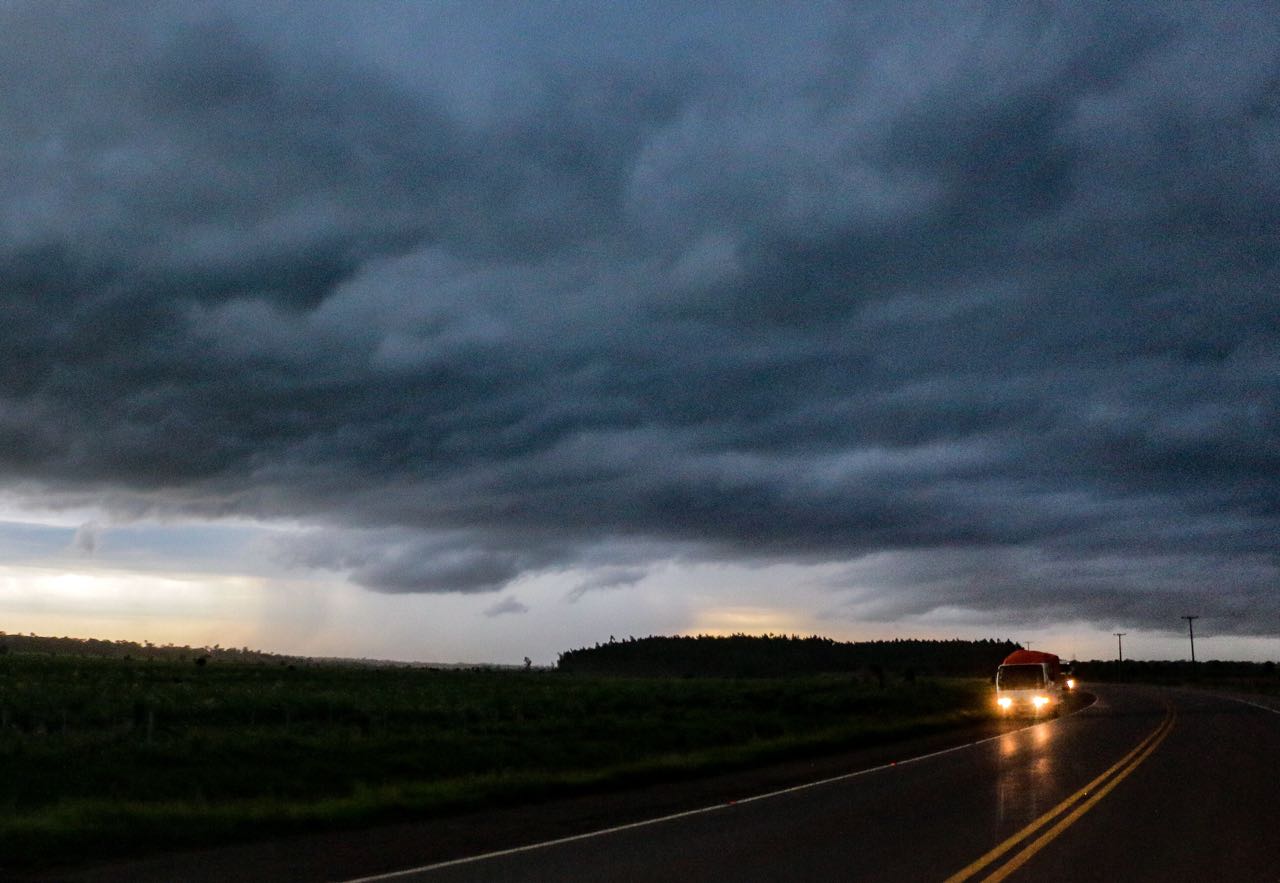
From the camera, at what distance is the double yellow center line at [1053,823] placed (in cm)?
1197

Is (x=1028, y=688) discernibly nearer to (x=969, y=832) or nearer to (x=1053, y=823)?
(x=1053, y=823)

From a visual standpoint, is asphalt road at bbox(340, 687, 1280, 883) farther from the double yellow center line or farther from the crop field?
the crop field

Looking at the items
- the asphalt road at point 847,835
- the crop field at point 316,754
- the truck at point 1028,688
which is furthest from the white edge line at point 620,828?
the truck at point 1028,688

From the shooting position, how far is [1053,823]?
15.6 meters

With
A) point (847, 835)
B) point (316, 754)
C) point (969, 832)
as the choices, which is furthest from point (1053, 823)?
point (316, 754)

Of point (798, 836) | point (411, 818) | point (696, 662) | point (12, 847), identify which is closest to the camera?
point (12, 847)

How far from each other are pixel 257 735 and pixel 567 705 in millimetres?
21821

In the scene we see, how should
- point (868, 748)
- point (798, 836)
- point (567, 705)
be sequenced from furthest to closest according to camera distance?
point (567, 705), point (868, 748), point (798, 836)

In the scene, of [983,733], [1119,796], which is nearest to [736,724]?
[983,733]

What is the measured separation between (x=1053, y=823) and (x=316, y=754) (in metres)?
16.0

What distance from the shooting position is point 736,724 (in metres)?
40.0

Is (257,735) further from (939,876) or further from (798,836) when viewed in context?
(939,876)

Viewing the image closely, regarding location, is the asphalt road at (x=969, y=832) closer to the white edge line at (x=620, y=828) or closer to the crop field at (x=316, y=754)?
the white edge line at (x=620, y=828)

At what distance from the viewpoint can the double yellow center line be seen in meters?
12.0
